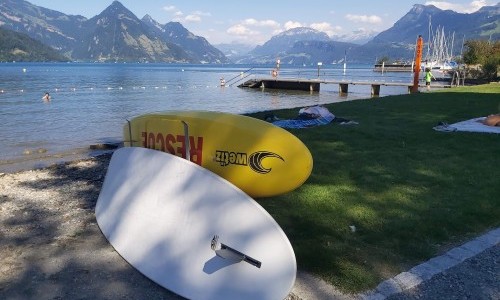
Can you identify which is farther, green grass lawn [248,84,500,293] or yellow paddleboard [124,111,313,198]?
yellow paddleboard [124,111,313,198]

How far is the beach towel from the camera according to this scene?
1106 centimetres

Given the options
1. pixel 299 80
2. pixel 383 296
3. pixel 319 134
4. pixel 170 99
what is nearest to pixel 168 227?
pixel 383 296

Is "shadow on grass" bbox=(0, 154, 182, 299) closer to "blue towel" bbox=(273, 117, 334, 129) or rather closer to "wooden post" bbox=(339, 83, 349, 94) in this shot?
"blue towel" bbox=(273, 117, 334, 129)

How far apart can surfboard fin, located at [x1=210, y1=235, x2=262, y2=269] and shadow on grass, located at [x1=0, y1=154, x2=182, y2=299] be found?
0.66 meters

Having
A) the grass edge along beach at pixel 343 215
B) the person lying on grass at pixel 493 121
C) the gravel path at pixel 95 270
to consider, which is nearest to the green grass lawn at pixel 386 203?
the grass edge along beach at pixel 343 215

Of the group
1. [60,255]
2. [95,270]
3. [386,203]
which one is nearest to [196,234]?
[95,270]

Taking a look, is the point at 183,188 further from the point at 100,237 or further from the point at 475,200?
the point at 475,200

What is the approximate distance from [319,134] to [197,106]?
2320cm

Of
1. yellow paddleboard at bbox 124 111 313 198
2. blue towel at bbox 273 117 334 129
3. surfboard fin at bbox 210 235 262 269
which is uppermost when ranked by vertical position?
yellow paddleboard at bbox 124 111 313 198

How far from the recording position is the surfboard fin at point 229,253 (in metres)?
3.83

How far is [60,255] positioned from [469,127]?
11.1 m

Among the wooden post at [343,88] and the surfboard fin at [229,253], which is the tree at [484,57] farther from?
the surfboard fin at [229,253]

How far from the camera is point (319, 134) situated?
37.3 ft

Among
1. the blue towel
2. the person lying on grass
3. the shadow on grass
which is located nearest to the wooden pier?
the blue towel
